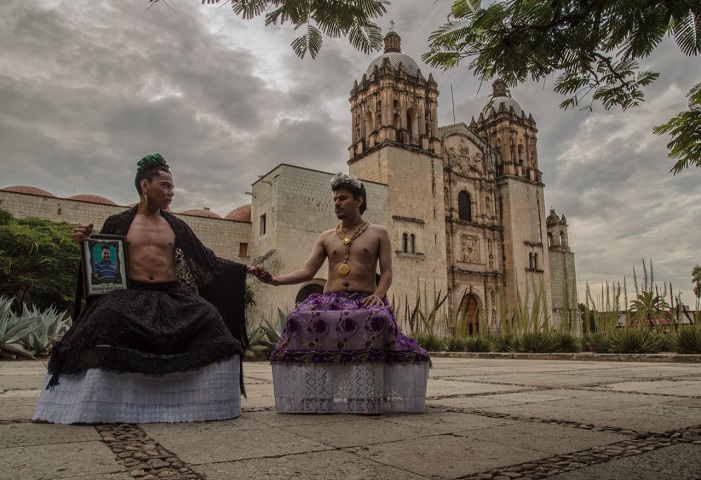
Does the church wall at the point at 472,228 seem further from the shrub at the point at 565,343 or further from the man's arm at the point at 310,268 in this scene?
the man's arm at the point at 310,268

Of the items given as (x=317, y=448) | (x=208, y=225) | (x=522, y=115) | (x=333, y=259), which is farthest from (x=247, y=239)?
(x=317, y=448)

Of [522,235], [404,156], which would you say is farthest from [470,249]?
[404,156]

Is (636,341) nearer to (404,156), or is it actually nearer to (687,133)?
(687,133)

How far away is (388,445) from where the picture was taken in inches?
67.5

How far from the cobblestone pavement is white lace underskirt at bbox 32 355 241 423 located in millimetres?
96

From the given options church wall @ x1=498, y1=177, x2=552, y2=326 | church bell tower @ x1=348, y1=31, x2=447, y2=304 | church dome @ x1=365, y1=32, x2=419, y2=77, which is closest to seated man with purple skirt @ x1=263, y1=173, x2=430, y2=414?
church bell tower @ x1=348, y1=31, x2=447, y2=304

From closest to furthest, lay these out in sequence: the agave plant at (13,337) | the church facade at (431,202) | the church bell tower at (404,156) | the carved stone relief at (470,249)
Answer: the agave plant at (13,337), the church facade at (431,202), the church bell tower at (404,156), the carved stone relief at (470,249)

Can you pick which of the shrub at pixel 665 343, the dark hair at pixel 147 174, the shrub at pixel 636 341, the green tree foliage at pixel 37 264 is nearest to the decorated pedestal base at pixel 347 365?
the dark hair at pixel 147 174

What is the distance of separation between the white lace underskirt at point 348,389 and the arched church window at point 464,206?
995 inches

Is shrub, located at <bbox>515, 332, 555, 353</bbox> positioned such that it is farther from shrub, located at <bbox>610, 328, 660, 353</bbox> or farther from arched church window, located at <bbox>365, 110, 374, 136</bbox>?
arched church window, located at <bbox>365, 110, 374, 136</bbox>

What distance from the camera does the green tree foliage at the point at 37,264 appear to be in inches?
588

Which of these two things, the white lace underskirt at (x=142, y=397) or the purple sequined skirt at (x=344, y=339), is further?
the purple sequined skirt at (x=344, y=339)

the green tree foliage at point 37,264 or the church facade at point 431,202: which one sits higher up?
the church facade at point 431,202

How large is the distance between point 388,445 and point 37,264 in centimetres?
1650
